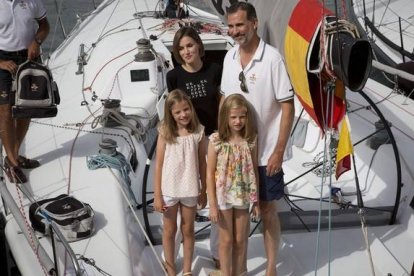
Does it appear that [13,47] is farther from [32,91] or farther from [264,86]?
[264,86]

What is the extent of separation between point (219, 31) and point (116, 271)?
170 inches

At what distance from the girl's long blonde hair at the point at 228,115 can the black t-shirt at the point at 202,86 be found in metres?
0.31

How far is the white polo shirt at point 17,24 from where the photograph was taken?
11.5 feet

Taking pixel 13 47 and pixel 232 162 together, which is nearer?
pixel 232 162

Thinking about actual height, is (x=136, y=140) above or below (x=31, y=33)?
below

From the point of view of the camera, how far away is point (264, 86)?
2662 mm

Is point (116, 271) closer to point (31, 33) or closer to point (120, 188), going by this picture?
point (120, 188)

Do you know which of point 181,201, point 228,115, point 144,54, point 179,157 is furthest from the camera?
point 144,54

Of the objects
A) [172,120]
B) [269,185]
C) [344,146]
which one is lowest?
[269,185]

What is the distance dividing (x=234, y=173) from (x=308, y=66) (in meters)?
0.62

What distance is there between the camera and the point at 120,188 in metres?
3.50

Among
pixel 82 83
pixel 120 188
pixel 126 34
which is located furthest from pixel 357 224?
pixel 126 34

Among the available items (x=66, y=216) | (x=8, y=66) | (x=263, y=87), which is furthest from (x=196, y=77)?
(x=8, y=66)

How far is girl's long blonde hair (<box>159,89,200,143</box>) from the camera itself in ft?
8.94
